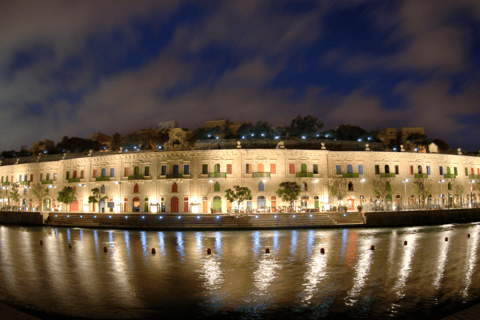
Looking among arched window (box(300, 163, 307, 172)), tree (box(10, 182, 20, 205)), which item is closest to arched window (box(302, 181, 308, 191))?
arched window (box(300, 163, 307, 172))

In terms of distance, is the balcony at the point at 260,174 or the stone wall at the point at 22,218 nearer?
the stone wall at the point at 22,218

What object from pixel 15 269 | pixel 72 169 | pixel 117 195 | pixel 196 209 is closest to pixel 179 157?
pixel 196 209

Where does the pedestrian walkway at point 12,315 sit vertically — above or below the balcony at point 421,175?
below

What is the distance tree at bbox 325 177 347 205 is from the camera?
4547 centimetres

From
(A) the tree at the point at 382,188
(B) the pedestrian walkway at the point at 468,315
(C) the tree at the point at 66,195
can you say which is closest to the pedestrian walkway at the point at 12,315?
(B) the pedestrian walkway at the point at 468,315

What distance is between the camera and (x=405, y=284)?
12984mm

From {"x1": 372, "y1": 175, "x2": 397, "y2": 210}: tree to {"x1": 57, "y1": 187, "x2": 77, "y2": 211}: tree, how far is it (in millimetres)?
44185

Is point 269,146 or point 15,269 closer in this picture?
point 15,269

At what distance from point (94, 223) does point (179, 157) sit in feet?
45.1

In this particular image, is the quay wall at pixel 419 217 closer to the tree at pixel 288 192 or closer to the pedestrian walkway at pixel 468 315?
the tree at pixel 288 192

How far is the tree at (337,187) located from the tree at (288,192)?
485cm

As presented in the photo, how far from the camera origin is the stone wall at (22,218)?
137 ft

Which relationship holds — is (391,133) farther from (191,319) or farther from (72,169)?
(191,319)

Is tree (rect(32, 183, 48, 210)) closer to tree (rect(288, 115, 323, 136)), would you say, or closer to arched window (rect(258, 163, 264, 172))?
arched window (rect(258, 163, 264, 172))
